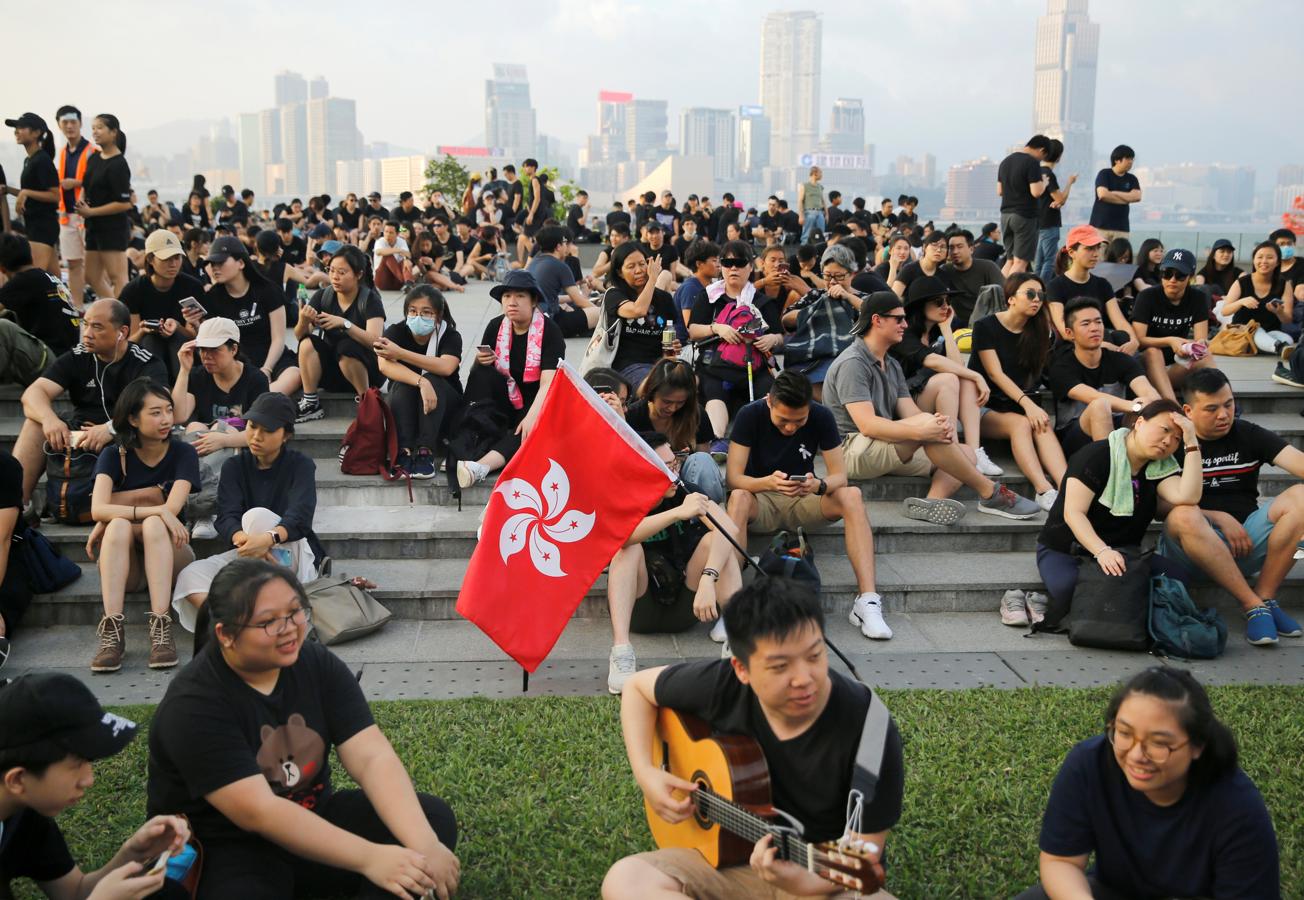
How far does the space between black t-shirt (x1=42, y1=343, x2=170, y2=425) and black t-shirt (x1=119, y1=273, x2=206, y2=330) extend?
3.37 feet

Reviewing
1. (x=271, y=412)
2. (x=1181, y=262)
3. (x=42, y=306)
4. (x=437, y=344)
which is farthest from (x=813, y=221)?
(x=271, y=412)

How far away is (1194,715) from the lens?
3.08 m

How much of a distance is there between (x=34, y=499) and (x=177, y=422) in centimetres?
110

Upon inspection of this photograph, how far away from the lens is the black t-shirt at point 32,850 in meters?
3.25

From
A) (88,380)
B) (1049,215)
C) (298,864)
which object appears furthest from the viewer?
(1049,215)

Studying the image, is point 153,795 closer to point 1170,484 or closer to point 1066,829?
point 1066,829

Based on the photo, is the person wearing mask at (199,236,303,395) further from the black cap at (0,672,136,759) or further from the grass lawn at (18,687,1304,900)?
the black cap at (0,672,136,759)

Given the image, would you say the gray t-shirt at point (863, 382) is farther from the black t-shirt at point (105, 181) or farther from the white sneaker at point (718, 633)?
the black t-shirt at point (105, 181)

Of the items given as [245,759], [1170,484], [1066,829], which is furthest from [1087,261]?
[245,759]

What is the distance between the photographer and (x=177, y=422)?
738cm

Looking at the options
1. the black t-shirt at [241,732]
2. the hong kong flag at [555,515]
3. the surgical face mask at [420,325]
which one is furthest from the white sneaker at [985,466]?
the black t-shirt at [241,732]

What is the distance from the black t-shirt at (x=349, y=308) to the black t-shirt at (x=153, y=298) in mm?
902

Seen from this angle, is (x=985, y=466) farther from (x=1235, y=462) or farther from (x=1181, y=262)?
(x=1181, y=262)

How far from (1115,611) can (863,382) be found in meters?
2.14
